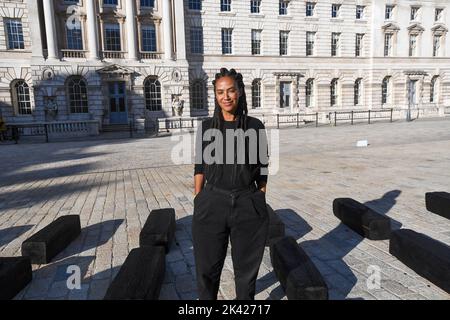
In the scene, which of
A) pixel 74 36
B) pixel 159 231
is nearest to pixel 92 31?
pixel 74 36

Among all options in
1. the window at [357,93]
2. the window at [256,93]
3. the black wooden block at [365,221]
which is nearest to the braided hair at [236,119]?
the black wooden block at [365,221]

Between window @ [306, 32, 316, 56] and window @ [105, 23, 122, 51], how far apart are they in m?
18.7

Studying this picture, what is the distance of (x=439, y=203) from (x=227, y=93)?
4922 millimetres

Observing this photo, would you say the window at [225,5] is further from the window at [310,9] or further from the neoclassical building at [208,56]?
the window at [310,9]

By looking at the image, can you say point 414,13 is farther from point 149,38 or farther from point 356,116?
point 149,38

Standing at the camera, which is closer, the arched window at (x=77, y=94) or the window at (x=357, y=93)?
the arched window at (x=77, y=94)

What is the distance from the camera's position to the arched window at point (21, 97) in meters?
26.8

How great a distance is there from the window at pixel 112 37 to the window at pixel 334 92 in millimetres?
21961

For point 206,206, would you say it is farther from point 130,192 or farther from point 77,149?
point 77,149

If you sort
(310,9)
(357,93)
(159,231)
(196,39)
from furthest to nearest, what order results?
1. (357,93)
2. (310,9)
3. (196,39)
4. (159,231)

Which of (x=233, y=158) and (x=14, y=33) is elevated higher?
(x=14, y=33)

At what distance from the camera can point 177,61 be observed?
28.6m

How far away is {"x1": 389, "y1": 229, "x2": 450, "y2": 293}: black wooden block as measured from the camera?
10.8 ft

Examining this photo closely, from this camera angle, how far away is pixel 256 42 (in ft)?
107
